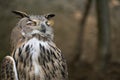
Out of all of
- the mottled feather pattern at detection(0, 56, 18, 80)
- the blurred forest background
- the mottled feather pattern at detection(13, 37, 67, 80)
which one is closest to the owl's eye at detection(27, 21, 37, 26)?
the mottled feather pattern at detection(13, 37, 67, 80)

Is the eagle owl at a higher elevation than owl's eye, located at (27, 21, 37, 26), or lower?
lower

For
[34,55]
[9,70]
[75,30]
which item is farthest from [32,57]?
[75,30]

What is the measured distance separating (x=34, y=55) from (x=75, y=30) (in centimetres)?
535

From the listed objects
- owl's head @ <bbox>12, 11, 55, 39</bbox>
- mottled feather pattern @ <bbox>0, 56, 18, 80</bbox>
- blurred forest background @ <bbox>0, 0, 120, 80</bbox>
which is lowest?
blurred forest background @ <bbox>0, 0, 120, 80</bbox>

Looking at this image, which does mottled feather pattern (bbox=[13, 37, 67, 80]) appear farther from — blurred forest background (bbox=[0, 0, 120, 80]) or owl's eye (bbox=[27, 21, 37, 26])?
blurred forest background (bbox=[0, 0, 120, 80])

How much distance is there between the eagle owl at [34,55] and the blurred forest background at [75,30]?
4722 mm

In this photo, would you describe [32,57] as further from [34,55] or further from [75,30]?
[75,30]

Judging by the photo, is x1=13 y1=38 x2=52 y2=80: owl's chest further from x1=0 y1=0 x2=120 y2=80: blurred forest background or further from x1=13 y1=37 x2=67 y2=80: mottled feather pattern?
x1=0 y1=0 x2=120 y2=80: blurred forest background

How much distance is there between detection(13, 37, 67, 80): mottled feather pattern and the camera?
16.3 feet

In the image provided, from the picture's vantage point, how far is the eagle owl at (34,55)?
4.98m

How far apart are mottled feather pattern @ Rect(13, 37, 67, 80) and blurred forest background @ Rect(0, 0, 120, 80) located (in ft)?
15.5

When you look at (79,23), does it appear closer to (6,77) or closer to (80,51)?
(80,51)

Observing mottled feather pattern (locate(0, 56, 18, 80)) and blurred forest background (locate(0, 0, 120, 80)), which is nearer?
mottled feather pattern (locate(0, 56, 18, 80))

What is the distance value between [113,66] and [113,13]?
4.03ft
